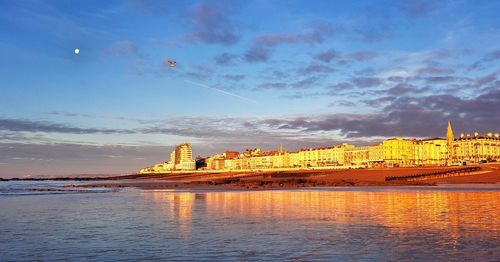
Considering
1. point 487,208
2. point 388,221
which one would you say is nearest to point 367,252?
point 388,221

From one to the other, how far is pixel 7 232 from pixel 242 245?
33.7 ft

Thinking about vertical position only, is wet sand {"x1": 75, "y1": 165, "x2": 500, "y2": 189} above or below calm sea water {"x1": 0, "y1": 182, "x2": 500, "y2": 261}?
below

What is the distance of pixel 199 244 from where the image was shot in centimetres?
1631

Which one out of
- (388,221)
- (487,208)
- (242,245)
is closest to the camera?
(242,245)

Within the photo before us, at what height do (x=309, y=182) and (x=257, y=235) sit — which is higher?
(x=257, y=235)

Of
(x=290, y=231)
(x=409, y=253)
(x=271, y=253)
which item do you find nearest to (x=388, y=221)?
(x=290, y=231)

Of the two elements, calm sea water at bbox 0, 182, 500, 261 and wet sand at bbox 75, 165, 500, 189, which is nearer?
calm sea water at bbox 0, 182, 500, 261

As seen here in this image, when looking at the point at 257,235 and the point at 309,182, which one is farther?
the point at 309,182

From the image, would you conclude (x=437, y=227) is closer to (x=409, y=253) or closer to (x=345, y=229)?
(x=345, y=229)

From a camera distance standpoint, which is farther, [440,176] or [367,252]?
[440,176]

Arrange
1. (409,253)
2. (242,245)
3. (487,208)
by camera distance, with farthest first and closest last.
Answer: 1. (487,208)
2. (242,245)
3. (409,253)

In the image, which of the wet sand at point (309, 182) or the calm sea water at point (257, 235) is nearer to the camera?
the calm sea water at point (257, 235)

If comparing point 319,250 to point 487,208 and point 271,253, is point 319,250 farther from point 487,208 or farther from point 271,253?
point 487,208

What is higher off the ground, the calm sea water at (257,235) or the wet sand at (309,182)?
the calm sea water at (257,235)
